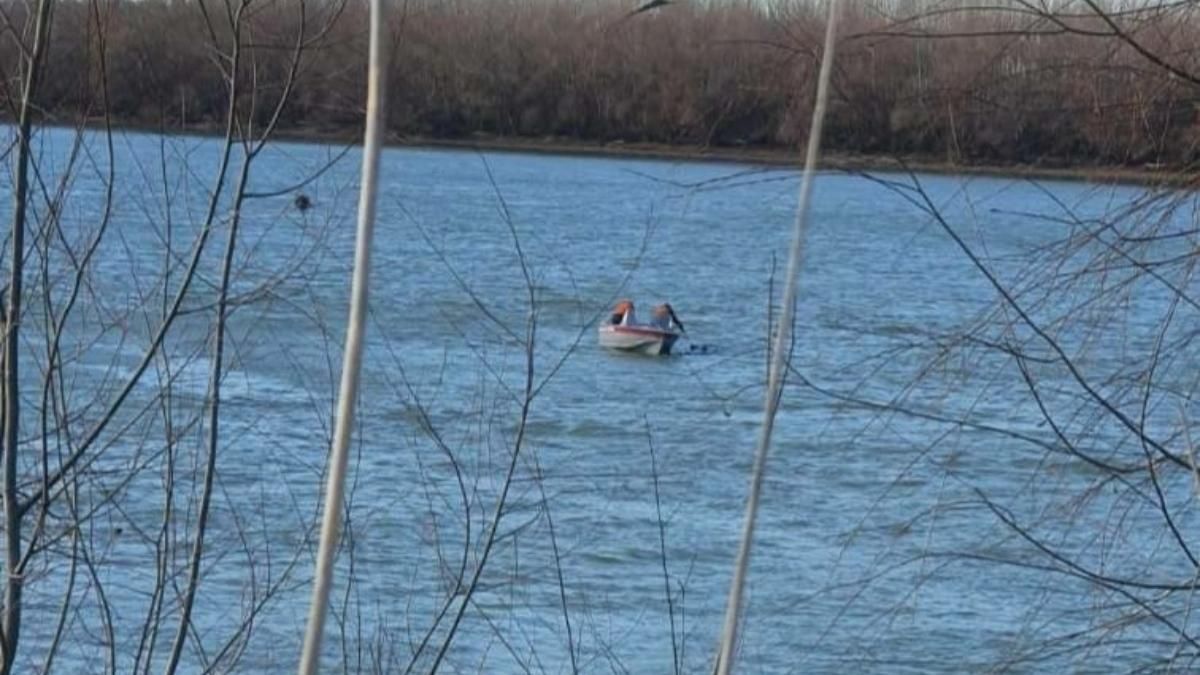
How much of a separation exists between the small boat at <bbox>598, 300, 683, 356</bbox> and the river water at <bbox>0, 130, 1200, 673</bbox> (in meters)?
0.36

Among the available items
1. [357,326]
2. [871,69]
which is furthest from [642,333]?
[357,326]

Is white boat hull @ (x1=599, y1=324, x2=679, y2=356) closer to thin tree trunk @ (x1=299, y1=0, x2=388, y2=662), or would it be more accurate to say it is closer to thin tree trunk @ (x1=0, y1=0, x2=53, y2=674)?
thin tree trunk @ (x1=0, y1=0, x2=53, y2=674)

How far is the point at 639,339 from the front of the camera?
25.9m

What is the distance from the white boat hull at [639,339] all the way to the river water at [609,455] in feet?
1.11

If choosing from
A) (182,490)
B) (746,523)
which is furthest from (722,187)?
(182,490)

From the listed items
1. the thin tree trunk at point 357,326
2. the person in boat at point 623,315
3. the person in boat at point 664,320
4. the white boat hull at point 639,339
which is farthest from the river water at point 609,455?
the thin tree trunk at point 357,326

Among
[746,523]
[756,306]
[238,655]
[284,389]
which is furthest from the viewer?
[756,306]

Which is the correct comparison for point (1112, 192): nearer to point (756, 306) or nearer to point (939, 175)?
point (939, 175)

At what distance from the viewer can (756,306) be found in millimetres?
31547

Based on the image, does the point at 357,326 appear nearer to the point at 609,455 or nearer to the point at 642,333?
the point at 609,455

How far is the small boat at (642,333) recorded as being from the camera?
25812 mm

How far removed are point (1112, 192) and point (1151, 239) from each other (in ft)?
1.07

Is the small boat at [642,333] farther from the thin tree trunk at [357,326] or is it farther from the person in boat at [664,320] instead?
the thin tree trunk at [357,326]

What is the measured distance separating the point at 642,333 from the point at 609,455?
10.6 metres
